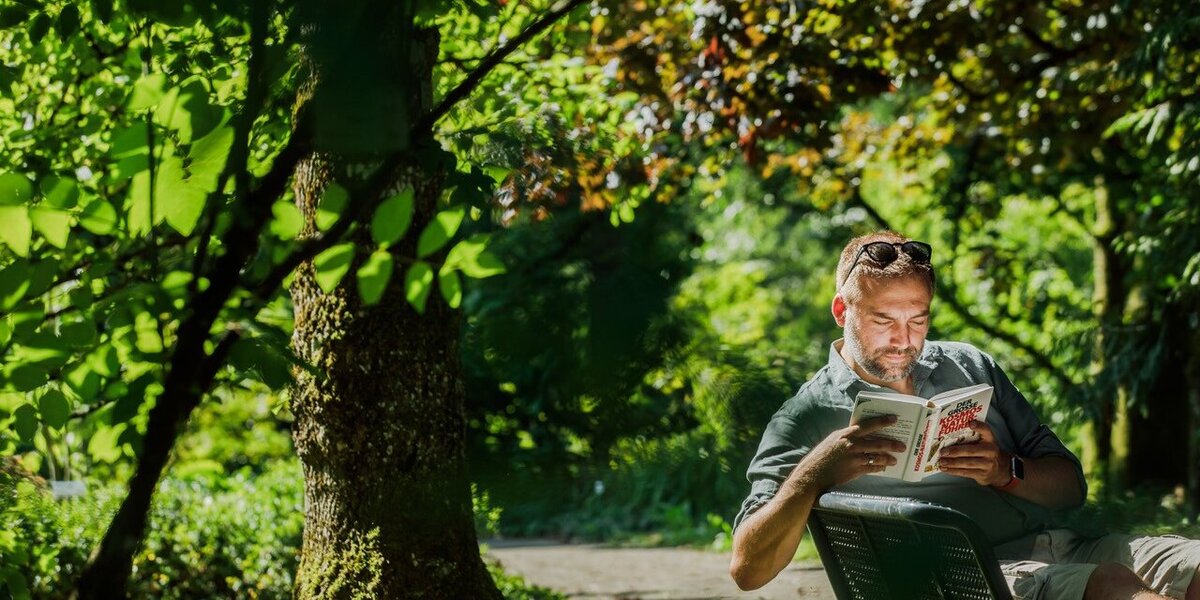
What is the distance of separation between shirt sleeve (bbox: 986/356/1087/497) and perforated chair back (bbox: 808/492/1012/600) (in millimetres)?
571

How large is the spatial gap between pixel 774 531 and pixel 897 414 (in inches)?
13.6

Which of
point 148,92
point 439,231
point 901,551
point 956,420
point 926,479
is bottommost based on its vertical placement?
point 901,551

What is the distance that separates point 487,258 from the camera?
60.4 inches

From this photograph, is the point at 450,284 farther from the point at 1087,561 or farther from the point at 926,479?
the point at 1087,561

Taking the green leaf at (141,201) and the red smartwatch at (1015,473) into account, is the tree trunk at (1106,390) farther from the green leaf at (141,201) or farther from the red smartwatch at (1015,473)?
the green leaf at (141,201)

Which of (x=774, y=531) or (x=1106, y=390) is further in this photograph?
(x=1106, y=390)

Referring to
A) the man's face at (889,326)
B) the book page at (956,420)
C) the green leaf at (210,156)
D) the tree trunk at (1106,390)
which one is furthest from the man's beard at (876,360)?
the tree trunk at (1106,390)

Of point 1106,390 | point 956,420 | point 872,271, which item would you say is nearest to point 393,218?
point 956,420

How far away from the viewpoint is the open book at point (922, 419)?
2393 millimetres

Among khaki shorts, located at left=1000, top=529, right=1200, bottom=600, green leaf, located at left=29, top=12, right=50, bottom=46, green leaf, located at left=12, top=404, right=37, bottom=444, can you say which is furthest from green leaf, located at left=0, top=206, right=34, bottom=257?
khaki shorts, located at left=1000, top=529, right=1200, bottom=600

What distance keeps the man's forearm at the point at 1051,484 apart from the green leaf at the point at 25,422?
80.4 inches

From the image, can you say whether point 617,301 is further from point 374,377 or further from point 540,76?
point 540,76

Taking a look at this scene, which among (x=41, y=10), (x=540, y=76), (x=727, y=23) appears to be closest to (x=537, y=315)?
(x=41, y=10)

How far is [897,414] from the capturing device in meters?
2.40
